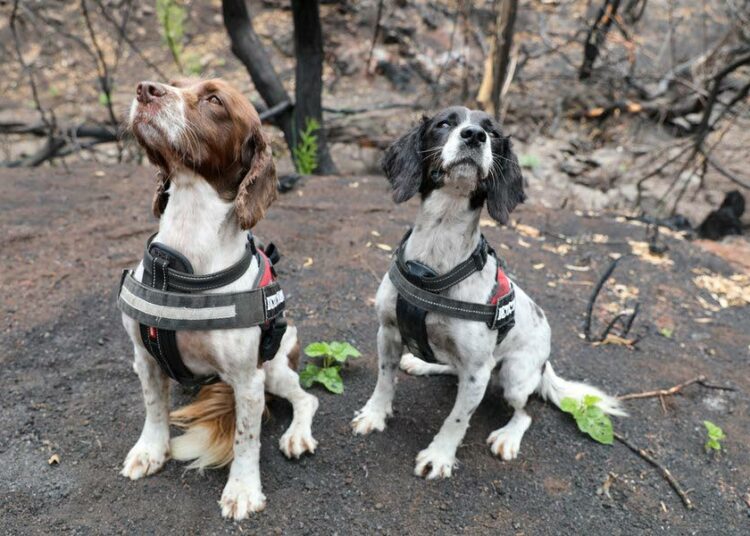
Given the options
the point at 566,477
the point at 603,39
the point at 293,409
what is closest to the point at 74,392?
the point at 293,409

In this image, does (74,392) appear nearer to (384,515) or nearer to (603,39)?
(384,515)

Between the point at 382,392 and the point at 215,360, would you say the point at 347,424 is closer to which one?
the point at 382,392

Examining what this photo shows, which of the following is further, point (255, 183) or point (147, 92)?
point (255, 183)

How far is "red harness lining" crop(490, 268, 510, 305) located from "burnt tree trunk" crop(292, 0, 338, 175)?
5.42 metres

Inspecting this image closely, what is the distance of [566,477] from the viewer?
277 cm

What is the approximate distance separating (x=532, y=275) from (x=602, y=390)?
171cm

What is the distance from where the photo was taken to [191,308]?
83.1 inches

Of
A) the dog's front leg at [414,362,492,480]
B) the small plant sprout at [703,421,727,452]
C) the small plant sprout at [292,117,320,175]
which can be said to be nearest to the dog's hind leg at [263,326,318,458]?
the dog's front leg at [414,362,492,480]

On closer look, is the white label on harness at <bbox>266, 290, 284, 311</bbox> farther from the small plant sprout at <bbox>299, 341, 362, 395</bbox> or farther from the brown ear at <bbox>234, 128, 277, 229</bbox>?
the small plant sprout at <bbox>299, 341, 362, 395</bbox>

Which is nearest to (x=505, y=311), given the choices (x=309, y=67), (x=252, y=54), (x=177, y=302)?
(x=177, y=302)

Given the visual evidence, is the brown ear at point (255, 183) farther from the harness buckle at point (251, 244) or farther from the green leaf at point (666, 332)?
the green leaf at point (666, 332)

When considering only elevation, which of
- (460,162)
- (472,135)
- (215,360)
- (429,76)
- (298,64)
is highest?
(472,135)

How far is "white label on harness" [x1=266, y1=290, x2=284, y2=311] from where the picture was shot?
2246mm

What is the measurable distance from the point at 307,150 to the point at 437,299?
5.43 meters
